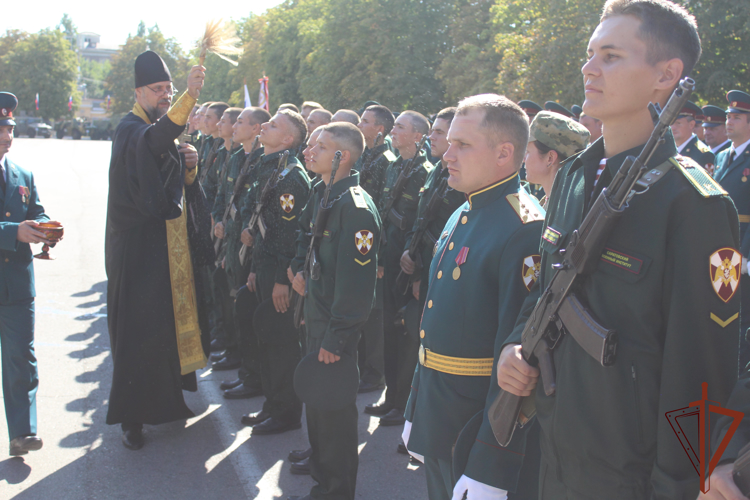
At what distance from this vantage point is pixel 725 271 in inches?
58.5

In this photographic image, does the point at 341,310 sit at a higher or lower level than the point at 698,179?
lower

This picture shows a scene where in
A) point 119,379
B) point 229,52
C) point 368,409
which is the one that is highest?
point 229,52

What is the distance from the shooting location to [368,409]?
17.3 feet

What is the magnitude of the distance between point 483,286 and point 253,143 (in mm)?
4452

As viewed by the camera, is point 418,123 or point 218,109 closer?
point 418,123

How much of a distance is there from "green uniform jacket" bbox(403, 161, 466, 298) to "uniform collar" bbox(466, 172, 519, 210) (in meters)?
2.25

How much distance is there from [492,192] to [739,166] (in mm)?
5334

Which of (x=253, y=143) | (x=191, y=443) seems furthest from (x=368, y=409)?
(x=253, y=143)

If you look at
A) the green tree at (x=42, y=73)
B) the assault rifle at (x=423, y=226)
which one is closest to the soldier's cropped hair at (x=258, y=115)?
the assault rifle at (x=423, y=226)

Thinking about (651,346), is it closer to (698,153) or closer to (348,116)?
(348,116)

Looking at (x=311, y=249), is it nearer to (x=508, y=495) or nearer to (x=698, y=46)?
(x=508, y=495)

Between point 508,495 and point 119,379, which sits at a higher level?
point 508,495

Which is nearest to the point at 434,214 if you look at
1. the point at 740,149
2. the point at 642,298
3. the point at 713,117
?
the point at 642,298

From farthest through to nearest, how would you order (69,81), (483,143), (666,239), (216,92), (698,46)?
(69,81) < (216,92) < (483,143) < (698,46) < (666,239)
